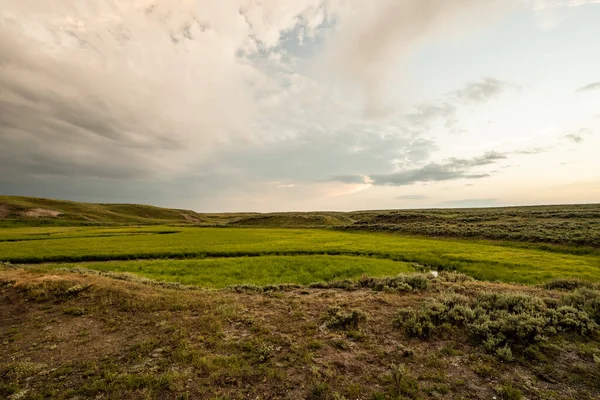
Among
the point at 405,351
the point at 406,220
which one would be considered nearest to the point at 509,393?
the point at 405,351

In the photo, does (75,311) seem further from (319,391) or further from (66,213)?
(66,213)

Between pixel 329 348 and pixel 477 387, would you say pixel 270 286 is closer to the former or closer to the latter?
pixel 329 348

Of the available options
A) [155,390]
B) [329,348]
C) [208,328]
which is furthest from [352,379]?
[208,328]

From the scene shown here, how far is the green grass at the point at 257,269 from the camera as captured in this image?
970 inches

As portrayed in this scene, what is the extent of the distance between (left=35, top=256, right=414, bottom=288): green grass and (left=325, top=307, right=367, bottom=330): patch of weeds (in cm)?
1067

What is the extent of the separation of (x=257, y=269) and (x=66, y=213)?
133 meters

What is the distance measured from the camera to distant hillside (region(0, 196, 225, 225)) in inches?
4099

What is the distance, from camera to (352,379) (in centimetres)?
863

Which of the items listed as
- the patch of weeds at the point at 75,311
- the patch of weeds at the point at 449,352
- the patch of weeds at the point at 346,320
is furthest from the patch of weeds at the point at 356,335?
the patch of weeds at the point at 75,311

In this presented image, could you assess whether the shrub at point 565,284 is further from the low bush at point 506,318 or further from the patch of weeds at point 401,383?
the patch of weeds at point 401,383

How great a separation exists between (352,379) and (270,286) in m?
11.4

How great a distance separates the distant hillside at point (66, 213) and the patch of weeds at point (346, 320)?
12223 centimetres

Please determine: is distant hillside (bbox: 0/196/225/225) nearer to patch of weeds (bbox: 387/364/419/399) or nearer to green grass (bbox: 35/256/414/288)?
green grass (bbox: 35/256/414/288)

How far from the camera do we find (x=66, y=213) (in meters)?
121
